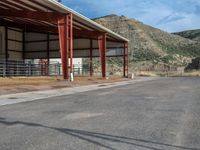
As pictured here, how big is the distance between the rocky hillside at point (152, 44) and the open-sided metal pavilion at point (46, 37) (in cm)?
5556

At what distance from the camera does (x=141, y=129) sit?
27.6 ft

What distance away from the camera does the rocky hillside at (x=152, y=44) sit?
11450 centimetres

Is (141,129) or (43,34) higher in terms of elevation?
(43,34)

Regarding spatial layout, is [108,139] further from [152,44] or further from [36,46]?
[152,44]

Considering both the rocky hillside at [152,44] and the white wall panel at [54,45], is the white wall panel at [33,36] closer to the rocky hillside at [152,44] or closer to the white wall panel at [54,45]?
the white wall panel at [54,45]

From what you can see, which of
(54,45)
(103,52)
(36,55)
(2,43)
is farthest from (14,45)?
(103,52)

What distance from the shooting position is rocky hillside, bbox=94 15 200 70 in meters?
114

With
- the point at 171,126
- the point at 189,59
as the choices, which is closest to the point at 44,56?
the point at 171,126

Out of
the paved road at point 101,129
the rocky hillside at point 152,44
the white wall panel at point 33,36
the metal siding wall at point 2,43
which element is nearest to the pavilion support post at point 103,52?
the white wall panel at point 33,36

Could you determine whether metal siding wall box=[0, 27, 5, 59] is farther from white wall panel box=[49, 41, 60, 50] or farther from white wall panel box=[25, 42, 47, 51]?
white wall panel box=[49, 41, 60, 50]

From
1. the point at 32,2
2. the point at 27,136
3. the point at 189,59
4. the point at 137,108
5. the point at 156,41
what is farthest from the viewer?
the point at 156,41

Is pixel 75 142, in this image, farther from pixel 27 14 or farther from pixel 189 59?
pixel 189 59

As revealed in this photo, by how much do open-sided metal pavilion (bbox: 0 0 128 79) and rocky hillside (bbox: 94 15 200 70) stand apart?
55557mm

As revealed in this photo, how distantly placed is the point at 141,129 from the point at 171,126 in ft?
2.77
